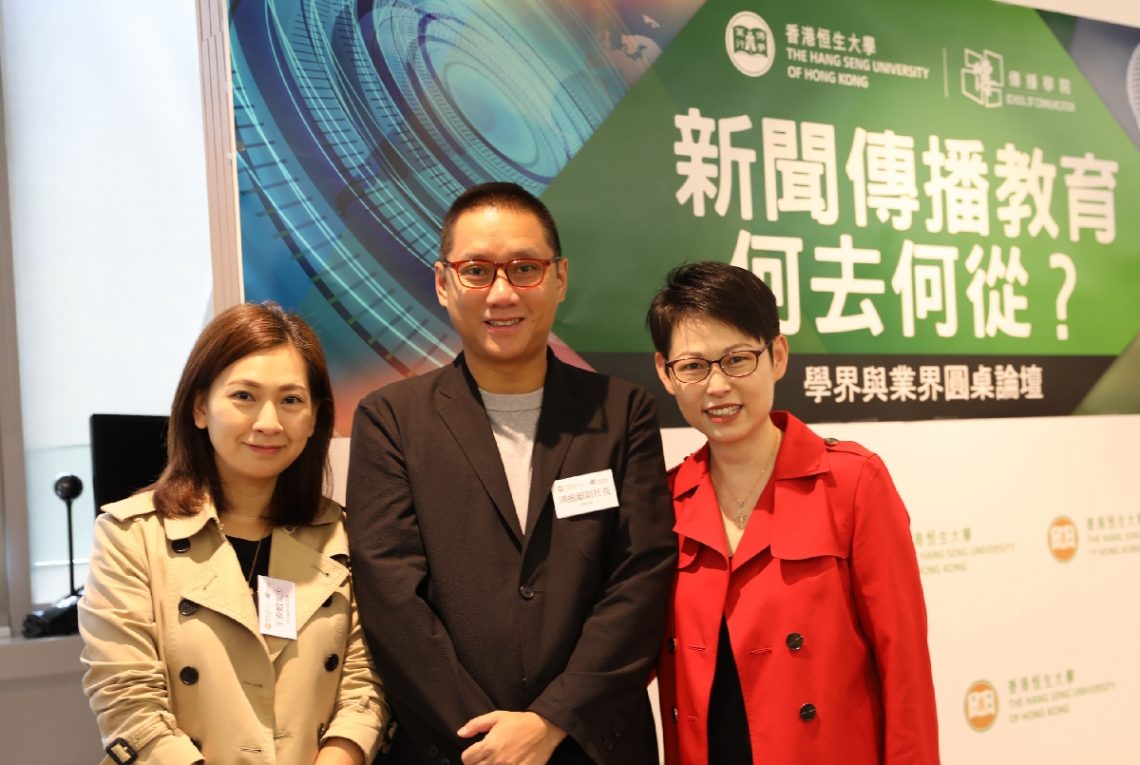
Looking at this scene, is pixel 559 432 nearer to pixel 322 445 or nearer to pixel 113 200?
pixel 322 445

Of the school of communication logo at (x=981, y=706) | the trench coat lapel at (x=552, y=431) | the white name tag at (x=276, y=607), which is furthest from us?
the school of communication logo at (x=981, y=706)

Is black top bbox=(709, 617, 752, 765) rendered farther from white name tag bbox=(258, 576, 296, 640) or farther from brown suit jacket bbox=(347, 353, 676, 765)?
white name tag bbox=(258, 576, 296, 640)

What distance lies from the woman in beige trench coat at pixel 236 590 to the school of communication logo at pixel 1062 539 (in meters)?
2.76

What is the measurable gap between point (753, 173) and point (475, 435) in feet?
5.41

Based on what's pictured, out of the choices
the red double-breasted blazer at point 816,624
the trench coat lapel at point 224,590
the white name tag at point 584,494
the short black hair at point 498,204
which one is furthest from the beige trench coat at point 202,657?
the short black hair at point 498,204

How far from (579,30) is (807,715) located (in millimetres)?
2059

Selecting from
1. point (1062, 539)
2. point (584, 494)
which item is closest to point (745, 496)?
point (584, 494)

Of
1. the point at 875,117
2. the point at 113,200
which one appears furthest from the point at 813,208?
the point at 113,200

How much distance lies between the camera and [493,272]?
206cm

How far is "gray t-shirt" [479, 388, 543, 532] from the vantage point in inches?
79.9

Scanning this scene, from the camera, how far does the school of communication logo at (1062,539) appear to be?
144 inches

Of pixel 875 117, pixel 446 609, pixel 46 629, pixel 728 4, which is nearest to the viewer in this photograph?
pixel 446 609

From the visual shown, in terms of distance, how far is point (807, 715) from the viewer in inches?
74.8

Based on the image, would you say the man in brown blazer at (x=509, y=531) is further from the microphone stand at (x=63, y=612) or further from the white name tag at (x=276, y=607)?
the microphone stand at (x=63, y=612)
